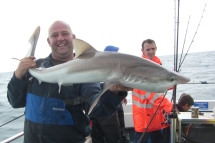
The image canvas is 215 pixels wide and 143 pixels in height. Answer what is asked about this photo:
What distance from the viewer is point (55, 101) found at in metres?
2.40

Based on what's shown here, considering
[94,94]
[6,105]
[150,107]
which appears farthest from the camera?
[6,105]

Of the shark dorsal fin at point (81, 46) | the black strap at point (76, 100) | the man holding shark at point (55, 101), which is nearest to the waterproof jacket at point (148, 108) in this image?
the man holding shark at point (55, 101)

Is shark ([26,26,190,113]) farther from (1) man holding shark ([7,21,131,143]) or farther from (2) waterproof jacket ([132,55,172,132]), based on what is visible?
→ (2) waterproof jacket ([132,55,172,132])

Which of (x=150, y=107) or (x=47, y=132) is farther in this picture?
(x=150, y=107)

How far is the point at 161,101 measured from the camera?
3691 mm

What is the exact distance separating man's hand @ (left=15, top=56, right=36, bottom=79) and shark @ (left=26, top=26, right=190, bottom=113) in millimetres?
407

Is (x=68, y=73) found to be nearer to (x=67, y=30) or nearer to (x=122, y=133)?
(x=67, y=30)

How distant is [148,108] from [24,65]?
2381mm

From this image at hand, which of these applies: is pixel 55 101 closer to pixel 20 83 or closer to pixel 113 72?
pixel 20 83

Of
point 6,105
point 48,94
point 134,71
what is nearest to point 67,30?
point 48,94

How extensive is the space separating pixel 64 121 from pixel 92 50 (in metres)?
0.90

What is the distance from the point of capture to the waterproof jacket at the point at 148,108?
12.9ft

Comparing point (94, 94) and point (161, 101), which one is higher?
point (94, 94)

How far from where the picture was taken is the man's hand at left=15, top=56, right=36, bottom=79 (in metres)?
2.34
